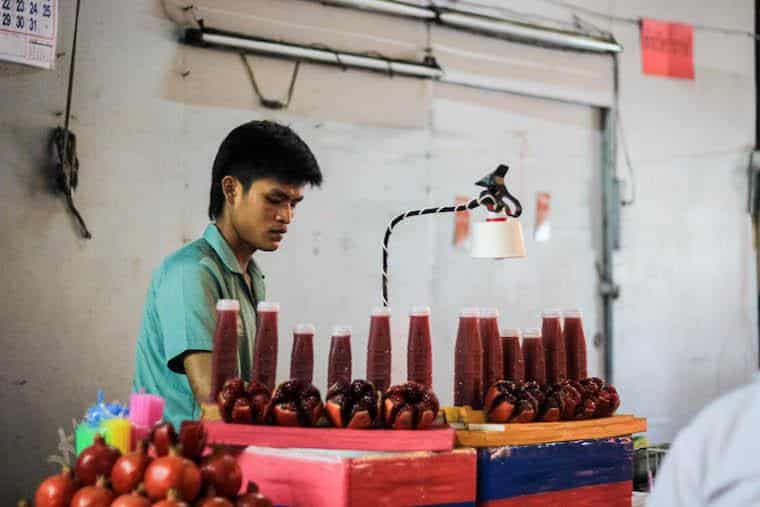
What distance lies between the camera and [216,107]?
172 inches

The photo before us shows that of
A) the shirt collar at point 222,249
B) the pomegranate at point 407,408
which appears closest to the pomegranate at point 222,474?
the pomegranate at point 407,408

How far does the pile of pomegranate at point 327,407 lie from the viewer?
2.39 meters

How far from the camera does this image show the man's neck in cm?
Answer: 370

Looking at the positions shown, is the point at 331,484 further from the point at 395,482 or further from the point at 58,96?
the point at 58,96

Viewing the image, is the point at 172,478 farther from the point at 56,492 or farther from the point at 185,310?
the point at 185,310

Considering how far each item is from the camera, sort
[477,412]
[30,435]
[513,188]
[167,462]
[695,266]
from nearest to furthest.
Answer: [167,462], [477,412], [30,435], [513,188], [695,266]

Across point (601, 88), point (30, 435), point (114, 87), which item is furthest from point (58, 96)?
point (601, 88)

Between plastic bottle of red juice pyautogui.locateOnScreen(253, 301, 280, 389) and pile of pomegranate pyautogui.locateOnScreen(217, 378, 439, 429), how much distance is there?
0.17m

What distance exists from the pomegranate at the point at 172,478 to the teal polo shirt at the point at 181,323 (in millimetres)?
1063

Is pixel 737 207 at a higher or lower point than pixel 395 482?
higher

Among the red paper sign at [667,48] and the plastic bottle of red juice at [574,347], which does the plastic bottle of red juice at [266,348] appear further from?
the red paper sign at [667,48]

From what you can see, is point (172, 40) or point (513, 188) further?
point (513, 188)

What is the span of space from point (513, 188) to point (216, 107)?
183cm

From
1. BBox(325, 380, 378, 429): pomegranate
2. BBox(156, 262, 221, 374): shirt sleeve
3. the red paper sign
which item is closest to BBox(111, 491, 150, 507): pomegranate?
BBox(325, 380, 378, 429): pomegranate
